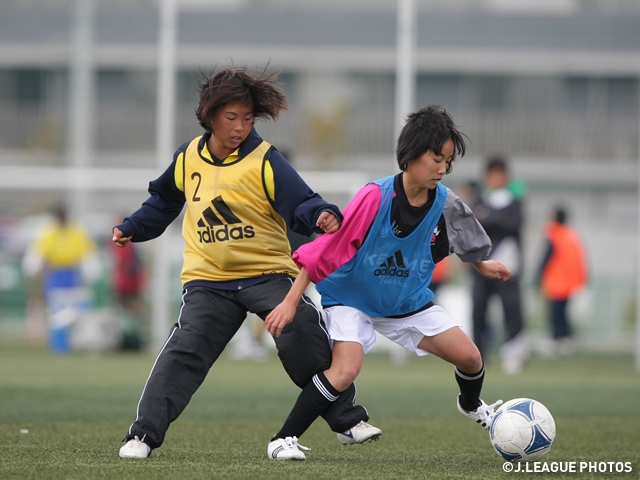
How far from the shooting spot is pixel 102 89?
2534cm

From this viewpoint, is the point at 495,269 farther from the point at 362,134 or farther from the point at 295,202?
the point at 362,134

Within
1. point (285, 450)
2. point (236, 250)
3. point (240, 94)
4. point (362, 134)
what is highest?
point (240, 94)

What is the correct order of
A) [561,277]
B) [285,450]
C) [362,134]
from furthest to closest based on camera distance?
[362,134]
[561,277]
[285,450]

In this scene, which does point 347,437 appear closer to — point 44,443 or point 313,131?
point 44,443

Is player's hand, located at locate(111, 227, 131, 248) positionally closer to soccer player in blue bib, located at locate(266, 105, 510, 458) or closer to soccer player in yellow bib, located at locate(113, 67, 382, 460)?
soccer player in yellow bib, located at locate(113, 67, 382, 460)

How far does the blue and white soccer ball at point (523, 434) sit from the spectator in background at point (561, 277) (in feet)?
32.6

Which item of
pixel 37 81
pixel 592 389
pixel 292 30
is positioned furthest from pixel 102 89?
pixel 592 389

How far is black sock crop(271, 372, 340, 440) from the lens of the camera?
4.82 metres

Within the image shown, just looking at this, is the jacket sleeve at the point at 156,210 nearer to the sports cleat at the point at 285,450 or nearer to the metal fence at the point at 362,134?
the sports cleat at the point at 285,450

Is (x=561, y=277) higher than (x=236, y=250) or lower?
lower

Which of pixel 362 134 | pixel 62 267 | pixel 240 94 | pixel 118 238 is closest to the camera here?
pixel 240 94

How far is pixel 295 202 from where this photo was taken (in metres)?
4.80

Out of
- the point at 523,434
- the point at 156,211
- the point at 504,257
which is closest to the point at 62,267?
the point at 504,257

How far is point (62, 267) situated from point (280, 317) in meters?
10.0
